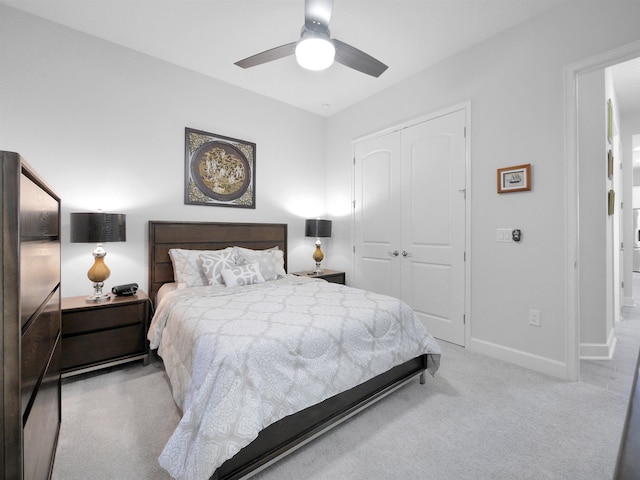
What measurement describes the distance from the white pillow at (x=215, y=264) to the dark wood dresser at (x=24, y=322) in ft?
5.07

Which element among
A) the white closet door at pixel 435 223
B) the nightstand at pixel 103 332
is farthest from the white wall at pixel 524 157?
the nightstand at pixel 103 332

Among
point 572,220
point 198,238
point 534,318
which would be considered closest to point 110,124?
point 198,238

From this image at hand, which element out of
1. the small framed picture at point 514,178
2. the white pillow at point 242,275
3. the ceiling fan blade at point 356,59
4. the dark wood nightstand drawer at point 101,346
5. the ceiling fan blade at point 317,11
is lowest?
the dark wood nightstand drawer at point 101,346

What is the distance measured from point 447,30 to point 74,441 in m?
4.05

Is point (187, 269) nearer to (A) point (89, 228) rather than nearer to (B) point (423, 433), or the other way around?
(A) point (89, 228)

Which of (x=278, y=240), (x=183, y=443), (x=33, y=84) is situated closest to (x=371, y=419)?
(x=183, y=443)

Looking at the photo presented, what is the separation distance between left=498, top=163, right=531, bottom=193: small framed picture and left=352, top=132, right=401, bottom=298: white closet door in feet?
3.80

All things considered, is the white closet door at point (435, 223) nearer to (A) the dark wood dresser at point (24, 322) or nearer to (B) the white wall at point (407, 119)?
(B) the white wall at point (407, 119)

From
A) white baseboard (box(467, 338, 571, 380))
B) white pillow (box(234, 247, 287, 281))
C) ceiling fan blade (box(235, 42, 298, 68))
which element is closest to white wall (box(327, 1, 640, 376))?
white baseboard (box(467, 338, 571, 380))

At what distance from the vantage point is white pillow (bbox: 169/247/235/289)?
2.83 metres

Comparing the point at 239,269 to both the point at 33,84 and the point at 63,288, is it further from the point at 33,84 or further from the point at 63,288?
the point at 33,84

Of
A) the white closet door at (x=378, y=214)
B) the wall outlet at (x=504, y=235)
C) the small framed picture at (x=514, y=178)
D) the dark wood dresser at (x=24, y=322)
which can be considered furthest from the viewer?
the white closet door at (x=378, y=214)

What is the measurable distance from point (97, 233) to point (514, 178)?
3566 millimetres

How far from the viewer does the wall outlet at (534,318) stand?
2.52 metres
